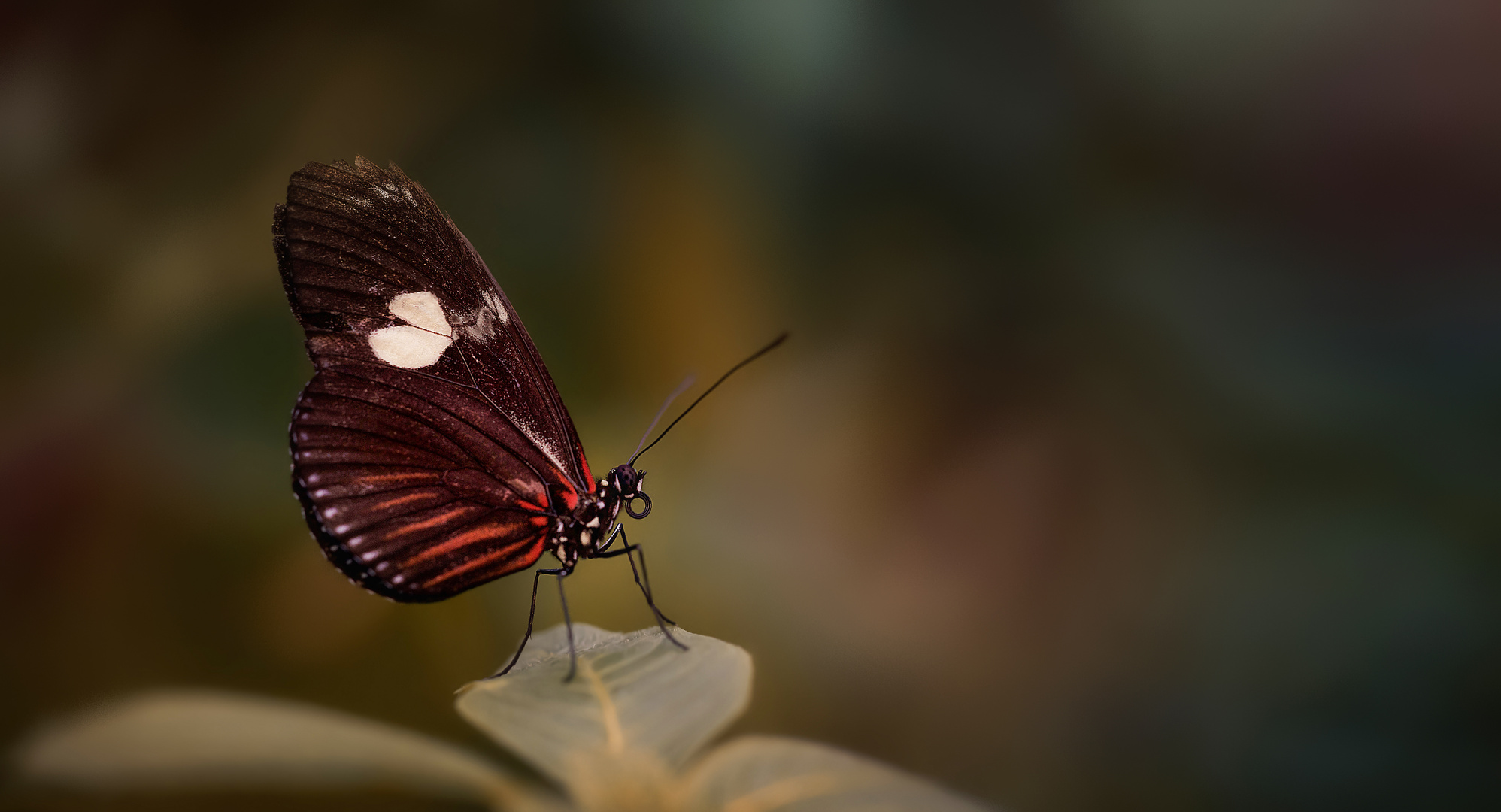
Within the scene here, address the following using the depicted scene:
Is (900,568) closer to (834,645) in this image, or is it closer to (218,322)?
(834,645)

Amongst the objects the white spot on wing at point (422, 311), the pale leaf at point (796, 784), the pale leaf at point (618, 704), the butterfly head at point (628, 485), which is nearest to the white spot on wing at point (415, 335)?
the white spot on wing at point (422, 311)

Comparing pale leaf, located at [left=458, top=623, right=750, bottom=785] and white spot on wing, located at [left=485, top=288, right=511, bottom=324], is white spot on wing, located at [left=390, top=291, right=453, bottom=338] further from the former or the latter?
pale leaf, located at [left=458, top=623, right=750, bottom=785]

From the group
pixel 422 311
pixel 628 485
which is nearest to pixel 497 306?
pixel 422 311

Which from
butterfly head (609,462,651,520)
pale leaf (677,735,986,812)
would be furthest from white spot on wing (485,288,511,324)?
pale leaf (677,735,986,812)

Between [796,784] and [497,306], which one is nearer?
[796,784]

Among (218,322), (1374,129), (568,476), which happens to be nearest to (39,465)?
(218,322)

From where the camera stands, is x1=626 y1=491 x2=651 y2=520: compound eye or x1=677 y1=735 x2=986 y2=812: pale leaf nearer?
x1=677 y1=735 x2=986 y2=812: pale leaf

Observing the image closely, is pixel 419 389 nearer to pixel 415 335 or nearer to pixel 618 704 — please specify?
pixel 415 335
